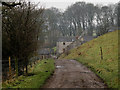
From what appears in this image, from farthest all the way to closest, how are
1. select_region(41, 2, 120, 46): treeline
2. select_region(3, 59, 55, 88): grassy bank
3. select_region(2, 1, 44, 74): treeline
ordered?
select_region(41, 2, 120, 46): treeline → select_region(2, 1, 44, 74): treeline → select_region(3, 59, 55, 88): grassy bank

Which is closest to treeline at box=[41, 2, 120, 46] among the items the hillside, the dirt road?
the hillside

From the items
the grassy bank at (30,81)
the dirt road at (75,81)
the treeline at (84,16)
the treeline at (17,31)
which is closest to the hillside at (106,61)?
the dirt road at (75,81)

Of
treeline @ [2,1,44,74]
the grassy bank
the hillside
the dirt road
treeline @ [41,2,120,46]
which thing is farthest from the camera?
treeline @ [41,2,120,46]

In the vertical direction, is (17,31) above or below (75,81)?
above

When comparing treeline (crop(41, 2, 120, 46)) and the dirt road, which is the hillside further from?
treeline (crop(41, 2, 120, 46))

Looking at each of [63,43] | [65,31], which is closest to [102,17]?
[65,31]

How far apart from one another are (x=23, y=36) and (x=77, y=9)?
2513 inches

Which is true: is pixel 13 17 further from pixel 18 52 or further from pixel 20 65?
pixel 20 65

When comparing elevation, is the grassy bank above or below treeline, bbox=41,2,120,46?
below

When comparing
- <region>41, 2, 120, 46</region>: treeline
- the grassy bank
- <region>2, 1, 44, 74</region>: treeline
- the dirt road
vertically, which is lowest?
the dirt road

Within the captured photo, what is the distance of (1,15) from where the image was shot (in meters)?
13.0

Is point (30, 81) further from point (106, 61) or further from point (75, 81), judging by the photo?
point (106, 61)

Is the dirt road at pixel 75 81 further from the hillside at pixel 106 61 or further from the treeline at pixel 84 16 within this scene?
the treeline at pixel 84 16

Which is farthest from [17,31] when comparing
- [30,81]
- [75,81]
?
[75,81]
